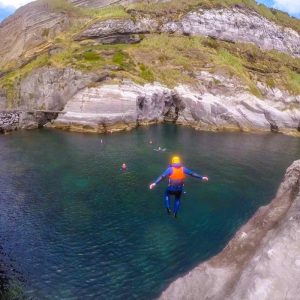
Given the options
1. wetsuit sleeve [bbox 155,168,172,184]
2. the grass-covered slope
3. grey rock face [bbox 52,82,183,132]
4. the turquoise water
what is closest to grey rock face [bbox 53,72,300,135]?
grey rock face [bbox 52,82,183,132]

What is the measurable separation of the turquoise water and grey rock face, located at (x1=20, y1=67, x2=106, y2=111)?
27.7 metres

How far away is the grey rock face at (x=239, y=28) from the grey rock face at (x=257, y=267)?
424 feet

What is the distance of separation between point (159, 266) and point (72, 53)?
99.4 meters

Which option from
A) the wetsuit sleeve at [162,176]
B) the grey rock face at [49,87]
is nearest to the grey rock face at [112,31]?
the grey rock face at [49,87]

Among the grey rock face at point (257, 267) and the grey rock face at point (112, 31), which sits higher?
the grey rock face at point (112, 31)

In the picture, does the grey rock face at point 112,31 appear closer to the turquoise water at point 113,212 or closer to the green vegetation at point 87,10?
the green vegetation at point 87,10

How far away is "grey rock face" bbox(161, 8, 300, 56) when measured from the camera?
142 meters

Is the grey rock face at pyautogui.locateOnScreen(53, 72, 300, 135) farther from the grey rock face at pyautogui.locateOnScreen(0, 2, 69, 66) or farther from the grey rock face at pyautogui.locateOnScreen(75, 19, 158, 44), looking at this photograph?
the grey rock face at pyautogui.locateOnScreen(0, 2, 69, 66)

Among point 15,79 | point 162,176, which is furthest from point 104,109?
point 162,176

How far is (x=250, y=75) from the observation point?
127m

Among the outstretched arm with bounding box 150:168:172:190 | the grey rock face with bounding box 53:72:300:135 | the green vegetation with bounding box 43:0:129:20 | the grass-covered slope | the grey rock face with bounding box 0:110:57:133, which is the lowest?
the grey rock face with bounding box 0:110:57:133

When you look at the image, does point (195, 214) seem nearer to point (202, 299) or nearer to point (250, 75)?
point (202, 299)

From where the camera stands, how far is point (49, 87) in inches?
4277

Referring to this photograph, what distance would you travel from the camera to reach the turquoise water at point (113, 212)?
30.6m
